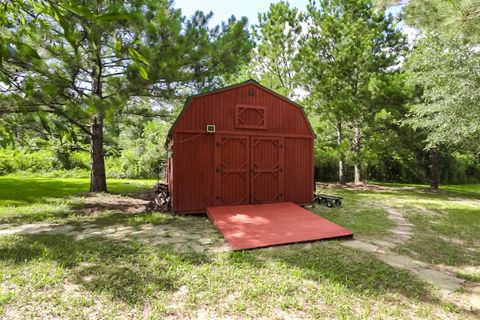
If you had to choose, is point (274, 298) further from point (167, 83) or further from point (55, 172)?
point (55, 172)

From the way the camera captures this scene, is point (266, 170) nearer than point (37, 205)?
Yes

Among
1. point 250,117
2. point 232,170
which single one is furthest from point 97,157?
point 250,117

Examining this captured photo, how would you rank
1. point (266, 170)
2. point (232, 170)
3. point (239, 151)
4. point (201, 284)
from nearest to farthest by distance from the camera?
point (201, 284) → point (232, 170) → point (239, 151) → point (266, 170)

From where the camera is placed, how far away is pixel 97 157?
10062 millimetres

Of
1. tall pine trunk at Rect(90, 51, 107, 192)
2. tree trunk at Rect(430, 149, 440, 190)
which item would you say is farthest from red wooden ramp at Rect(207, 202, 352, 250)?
tree trunk at Rect(430, 149, 440, 190)

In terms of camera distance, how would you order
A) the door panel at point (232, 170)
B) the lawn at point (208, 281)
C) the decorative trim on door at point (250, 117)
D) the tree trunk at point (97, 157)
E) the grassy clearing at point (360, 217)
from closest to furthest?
1. the lawn at point (208, 281)
2. the grassy clearing at point (360, 217)
3. the door panel at point (232, 170)
4. the decorative trim on door at point (250, 117)
5. the tree trunk at point (97, 157)

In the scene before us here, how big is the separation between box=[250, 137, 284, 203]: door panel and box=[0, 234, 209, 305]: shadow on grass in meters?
3.67

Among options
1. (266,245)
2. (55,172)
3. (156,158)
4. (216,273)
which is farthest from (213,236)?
(55,172)

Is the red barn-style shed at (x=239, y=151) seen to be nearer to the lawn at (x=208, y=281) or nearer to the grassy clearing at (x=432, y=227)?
the grassy clearing at (x=432, y=227)

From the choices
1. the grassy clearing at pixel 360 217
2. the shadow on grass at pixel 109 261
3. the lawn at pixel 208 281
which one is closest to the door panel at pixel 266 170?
the grassy clearing at pixel 360 217

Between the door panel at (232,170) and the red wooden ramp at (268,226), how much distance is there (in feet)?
1.09

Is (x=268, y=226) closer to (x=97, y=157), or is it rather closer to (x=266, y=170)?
(x=266, y=170)

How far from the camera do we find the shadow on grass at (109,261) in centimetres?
329

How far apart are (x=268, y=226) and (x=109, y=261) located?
119 inches
